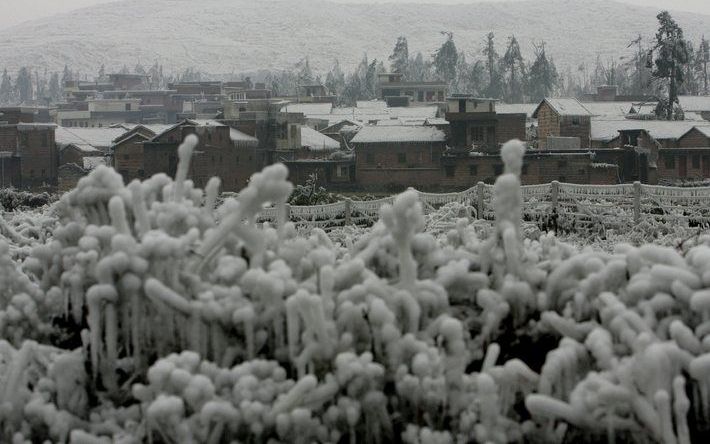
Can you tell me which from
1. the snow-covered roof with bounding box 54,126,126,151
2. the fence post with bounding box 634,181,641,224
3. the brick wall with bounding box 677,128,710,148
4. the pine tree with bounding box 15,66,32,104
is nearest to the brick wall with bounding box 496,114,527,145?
the brick wall with bounding box 677,128,710,148

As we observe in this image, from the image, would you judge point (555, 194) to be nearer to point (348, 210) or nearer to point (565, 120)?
point (348, 210)

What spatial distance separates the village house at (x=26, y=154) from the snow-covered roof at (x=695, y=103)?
1934 inches

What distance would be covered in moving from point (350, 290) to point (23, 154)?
61.5m

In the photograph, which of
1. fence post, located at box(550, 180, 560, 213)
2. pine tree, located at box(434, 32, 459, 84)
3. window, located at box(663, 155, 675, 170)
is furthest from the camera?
pine tree, located at box(434, 32, 459, 84)

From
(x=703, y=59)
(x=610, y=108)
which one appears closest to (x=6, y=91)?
(x=703, y=59)

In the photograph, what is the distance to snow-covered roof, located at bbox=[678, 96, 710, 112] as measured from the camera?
77781 mm

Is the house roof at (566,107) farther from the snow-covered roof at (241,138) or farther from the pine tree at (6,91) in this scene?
the pine tree at (6,91)

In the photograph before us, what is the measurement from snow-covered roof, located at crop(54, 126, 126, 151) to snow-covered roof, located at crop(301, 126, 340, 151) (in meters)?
12.7

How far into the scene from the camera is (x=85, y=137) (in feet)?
220

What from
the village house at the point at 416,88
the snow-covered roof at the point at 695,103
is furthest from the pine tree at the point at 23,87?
the snow-covered roof at the point at 695,103

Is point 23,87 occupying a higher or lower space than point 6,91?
higher

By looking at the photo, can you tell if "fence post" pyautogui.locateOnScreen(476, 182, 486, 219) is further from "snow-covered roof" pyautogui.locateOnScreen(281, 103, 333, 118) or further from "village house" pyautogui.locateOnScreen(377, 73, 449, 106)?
"village house" pyautogui.locateOnScreen(377, 73, 449, 106)

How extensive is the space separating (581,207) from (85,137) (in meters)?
54.7

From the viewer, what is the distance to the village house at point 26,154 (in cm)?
6012
